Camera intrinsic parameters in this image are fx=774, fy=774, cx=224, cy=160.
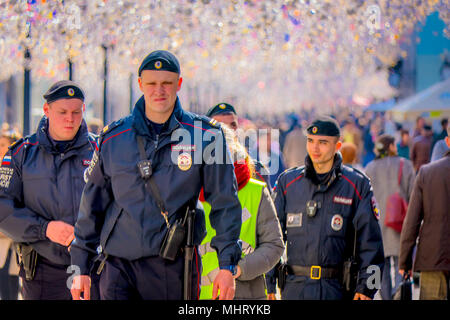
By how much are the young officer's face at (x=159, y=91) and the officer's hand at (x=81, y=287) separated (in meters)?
1.03

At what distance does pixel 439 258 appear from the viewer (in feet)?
20.8

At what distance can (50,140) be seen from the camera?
5.95 m

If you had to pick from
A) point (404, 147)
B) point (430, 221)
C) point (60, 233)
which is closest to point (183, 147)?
point (60, 233)

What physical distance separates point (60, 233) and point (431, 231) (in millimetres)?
3005

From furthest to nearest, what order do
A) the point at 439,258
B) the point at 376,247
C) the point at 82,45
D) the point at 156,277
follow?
the point at 82,45, the point at 439,258, the point at 376,247, the point at 156,277

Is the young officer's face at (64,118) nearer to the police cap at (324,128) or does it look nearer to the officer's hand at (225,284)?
the police cap at (324,128)

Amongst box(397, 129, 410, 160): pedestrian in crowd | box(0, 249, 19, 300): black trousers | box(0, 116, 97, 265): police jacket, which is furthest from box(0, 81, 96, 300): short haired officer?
box(397, 129, 410, 160): pedestrian in crowd

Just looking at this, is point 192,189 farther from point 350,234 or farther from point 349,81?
point 349,81

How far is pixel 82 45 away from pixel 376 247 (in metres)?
10.1

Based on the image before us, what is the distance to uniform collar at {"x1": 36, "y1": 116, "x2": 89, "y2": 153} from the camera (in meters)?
5.93

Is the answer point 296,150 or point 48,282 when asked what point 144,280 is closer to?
point 48,282

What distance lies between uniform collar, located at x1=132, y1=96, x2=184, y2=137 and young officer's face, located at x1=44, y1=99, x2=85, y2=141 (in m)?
1.57

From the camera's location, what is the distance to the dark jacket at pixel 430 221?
20.8ft
